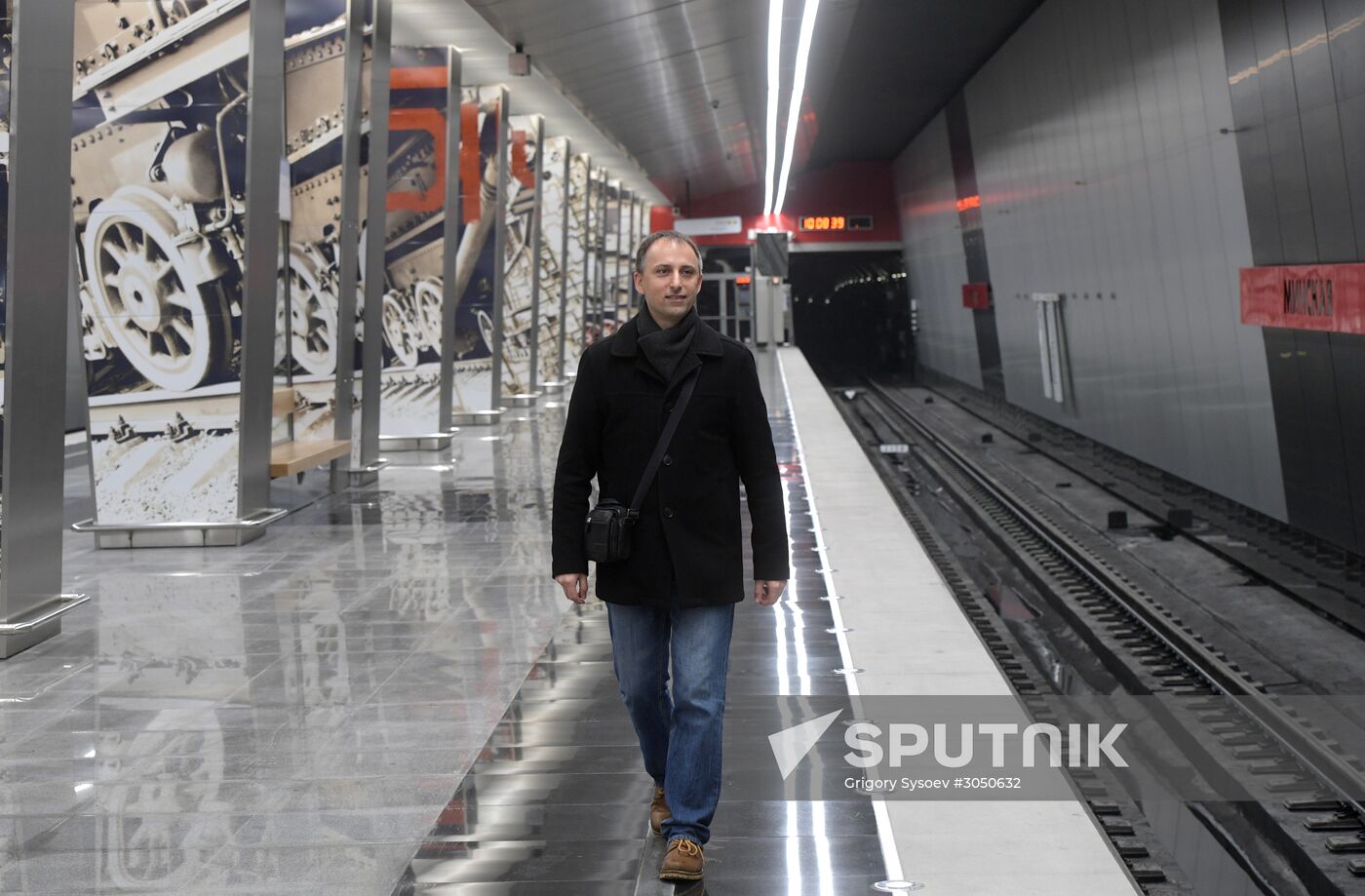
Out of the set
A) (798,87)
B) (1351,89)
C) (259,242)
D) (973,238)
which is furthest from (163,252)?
(973,238)

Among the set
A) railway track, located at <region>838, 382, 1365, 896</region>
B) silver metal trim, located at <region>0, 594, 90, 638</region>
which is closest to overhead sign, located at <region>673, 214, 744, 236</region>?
railway track, located at <region>838, 382, 1365, 896</region>

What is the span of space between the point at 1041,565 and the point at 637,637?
8.51 metres

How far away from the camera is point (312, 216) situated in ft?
40.1


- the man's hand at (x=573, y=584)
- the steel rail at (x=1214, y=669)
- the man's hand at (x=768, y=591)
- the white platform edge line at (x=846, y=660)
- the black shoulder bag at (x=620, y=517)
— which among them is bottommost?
the steel rail at (x=1214, y=669)

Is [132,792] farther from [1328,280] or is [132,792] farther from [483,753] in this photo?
[1328,280]

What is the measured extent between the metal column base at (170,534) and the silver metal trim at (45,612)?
7.39 feet

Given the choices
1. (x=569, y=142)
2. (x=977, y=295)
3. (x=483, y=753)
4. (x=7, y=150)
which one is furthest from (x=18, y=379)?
(x=977, y=295)

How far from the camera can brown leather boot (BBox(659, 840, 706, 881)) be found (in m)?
3.49

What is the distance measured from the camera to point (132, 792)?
4539mm

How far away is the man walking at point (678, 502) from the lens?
3582mm

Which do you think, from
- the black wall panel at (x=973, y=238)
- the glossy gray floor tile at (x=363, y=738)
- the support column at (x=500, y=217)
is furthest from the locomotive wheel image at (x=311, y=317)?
the black wall panel at (x=973, y=238)

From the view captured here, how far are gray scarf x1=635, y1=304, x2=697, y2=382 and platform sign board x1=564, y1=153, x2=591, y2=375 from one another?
22.3m

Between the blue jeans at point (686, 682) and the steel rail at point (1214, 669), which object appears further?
the steel rail at point (1214, 669)

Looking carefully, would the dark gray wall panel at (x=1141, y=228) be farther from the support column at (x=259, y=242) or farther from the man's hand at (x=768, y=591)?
the man's hand at (x=768, y=591)
